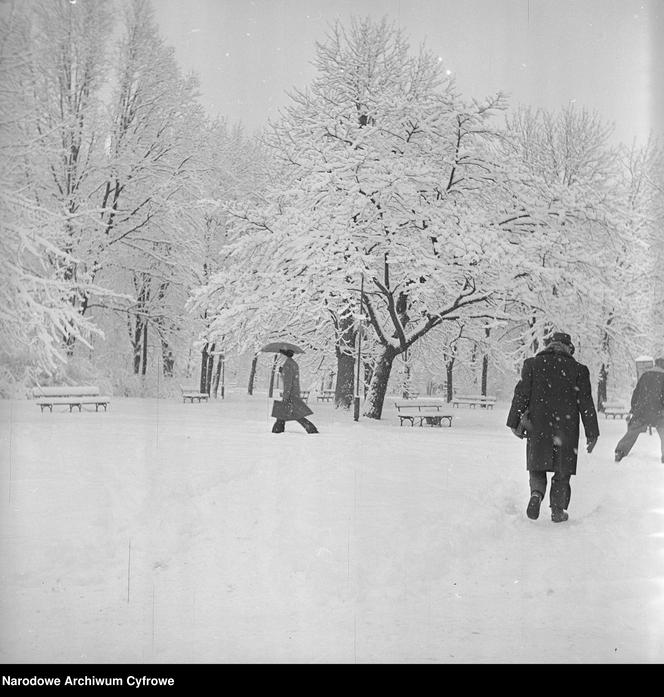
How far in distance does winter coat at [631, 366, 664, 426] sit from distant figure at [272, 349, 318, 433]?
2860 millimetres

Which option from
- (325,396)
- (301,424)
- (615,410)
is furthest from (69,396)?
(615,410)

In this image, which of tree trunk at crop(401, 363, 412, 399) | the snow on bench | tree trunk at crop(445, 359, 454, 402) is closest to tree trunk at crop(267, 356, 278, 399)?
the snow on bench

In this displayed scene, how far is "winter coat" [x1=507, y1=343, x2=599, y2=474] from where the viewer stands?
13.3 feet

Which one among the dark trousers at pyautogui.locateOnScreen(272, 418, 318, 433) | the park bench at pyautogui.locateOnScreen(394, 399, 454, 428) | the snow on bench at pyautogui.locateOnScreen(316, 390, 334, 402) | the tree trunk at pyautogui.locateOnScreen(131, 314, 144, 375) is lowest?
the dark trousers at pyautogui.locateOnScreen(272, 418, 318, 433)

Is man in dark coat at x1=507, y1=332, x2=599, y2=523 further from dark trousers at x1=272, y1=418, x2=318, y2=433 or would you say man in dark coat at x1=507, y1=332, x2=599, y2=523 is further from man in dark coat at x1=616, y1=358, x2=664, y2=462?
dark trousers at x1=272, y1=418, x2=318, y2=433

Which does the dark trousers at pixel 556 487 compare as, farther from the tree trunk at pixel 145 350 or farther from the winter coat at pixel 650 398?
the tree trunk at pixel 145 350

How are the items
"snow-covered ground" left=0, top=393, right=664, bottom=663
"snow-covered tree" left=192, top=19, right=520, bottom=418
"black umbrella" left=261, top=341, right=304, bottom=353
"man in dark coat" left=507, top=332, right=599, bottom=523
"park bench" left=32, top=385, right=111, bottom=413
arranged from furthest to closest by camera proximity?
"snow-covered tree" left=192, top=19, right=520, bottom=418 → "black umbrella" left=261, top=341, right=304, bottom=353 → "park bench" left=32, top=385, right=111, bottom=413 → "man in dark coat" left=507, top=332, right=599, bottom=523 → "snow-covered ground" left=0, top=393, right=664, bottom=663

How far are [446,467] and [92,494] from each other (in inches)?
102

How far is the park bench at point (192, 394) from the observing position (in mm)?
5190

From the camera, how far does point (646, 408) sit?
5367mm

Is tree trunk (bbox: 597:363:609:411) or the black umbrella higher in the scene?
the black umbrella

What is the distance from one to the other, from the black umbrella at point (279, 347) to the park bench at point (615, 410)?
287 centimetres
